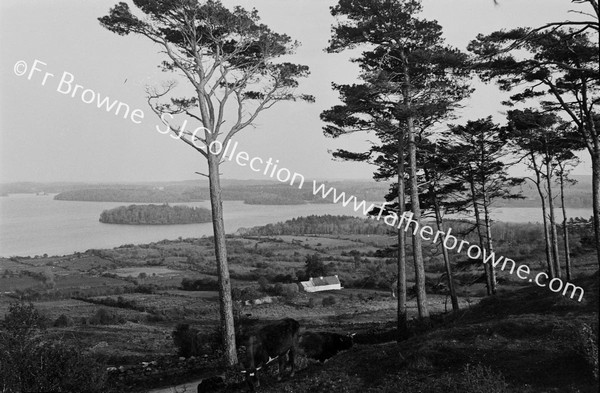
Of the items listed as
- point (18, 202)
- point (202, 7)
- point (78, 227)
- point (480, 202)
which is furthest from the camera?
point (18, 202)

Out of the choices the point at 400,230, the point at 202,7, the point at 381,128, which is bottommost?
the point at 400,230

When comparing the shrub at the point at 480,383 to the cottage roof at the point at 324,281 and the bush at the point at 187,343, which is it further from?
the cottage roof at the point at 324,281

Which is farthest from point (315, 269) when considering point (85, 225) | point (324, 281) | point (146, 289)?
point (85, 225)

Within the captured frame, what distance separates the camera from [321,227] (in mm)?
88500

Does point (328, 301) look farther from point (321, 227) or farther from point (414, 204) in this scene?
point (321, 227)

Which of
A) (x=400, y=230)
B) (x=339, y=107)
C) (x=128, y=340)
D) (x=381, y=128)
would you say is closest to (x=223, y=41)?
(x=339, y=107)

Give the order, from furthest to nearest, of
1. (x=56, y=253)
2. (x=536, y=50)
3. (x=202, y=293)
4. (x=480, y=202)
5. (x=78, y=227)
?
(x=78, y=227) → (x=56, y=253) → (x=202, y=293) → (x=480, y=202) → (x=536, y=50)

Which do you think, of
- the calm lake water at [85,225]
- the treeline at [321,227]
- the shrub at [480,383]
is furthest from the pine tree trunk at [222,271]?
the treeline at [321,227]

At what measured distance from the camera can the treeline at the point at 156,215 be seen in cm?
11056

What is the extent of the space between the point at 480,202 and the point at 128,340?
14900 millimetres

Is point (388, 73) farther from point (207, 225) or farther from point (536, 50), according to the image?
point (207, 225)

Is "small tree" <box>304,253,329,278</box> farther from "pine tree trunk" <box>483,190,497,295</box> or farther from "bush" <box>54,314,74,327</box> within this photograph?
"pine tree trunk" <box>483,190,497,295</box>

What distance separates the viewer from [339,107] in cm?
1459

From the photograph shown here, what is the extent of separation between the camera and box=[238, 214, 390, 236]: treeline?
85312mm
